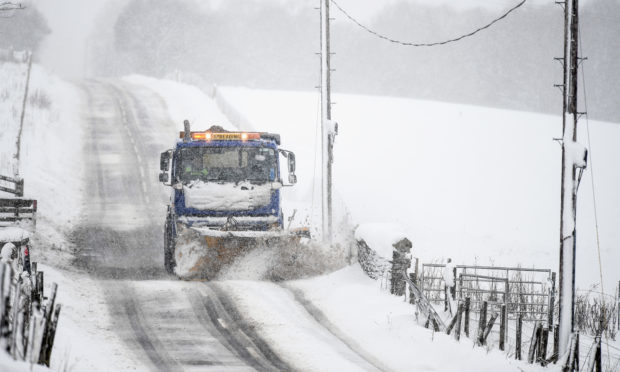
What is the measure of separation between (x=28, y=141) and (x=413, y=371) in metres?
22.7

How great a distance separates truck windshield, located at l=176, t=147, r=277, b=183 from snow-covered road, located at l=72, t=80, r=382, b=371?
2281 millimetres

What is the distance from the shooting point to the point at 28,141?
92.7 ft

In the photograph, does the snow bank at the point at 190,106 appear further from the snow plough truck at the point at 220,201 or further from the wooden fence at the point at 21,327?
the wooden fence at the point at 21,327

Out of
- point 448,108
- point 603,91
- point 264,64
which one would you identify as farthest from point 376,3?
point 448,108

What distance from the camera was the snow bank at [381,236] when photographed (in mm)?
14461

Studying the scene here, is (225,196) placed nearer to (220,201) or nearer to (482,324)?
(220,201)

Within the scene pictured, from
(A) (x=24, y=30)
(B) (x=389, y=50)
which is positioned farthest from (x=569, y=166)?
(A) (x=24, y=30)

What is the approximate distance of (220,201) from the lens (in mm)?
14820

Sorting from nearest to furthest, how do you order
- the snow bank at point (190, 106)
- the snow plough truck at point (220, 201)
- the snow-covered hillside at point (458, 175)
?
the snow plough truck at point (220, 201) < the snow-covered hillside at point (458, 175) < the snow bank at point (190, 106)

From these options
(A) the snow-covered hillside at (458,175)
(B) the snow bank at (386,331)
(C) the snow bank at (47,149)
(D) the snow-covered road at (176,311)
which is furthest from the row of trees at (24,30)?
(B) the snow bank at (386,331)

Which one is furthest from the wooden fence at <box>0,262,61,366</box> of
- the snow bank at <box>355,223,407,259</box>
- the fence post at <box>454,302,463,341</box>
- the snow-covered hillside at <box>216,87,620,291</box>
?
the snow-covered hillside at <box>216,87,620,291</box>

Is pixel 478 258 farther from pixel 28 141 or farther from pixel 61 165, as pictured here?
pixel 28 141

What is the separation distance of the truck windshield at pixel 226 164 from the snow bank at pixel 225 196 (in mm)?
202

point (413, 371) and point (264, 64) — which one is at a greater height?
point (264, 64)
